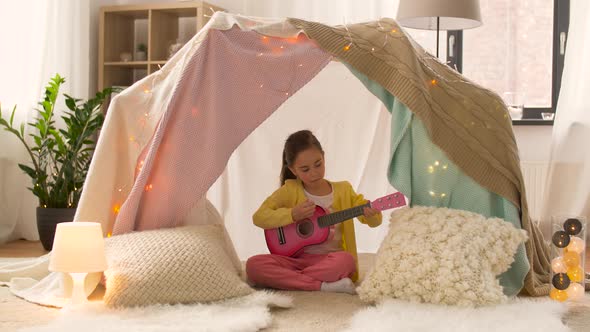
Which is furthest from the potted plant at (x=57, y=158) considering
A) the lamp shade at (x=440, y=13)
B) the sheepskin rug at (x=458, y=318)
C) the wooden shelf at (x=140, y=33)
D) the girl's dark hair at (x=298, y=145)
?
the sheepskin rug at (x=458, y=318)

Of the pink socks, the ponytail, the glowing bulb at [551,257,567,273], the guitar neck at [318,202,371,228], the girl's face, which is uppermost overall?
the girl's face

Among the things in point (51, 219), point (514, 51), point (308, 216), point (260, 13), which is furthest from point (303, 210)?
point (514, 51)

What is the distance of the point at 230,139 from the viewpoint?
8.83 ft

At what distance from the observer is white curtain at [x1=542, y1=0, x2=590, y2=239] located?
4.07 m

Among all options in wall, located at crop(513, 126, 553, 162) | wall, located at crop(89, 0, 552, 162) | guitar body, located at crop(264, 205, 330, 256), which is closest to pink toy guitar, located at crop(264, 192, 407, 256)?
guitar body, located at crop(264, 205, 330, 256)

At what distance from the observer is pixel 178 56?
104 inches

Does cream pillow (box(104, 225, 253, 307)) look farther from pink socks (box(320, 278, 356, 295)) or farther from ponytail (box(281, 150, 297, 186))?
ponytail (box(281, 150, 297, 186))

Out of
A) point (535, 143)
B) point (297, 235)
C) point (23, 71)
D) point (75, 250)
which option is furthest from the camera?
point (535, 143)

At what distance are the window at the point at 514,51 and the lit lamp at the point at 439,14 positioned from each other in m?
0.57

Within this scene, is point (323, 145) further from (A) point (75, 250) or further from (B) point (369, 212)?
(A) point (75, 250)

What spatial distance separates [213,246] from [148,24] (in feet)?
8.24

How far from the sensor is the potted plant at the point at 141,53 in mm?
4613

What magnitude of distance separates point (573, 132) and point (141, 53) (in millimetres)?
2524

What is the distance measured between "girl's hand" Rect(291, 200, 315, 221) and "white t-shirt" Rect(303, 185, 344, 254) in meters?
0.15
